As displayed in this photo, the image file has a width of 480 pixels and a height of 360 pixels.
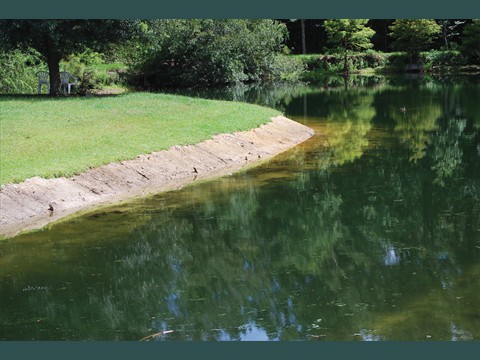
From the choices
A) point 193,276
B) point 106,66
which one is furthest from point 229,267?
point 106,66

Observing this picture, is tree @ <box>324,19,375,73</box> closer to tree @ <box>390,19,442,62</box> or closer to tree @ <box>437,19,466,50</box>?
tree @ <box>390,19,442,62</box>

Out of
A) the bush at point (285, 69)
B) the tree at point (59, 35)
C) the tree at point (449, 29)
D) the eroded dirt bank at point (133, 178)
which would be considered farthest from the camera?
the tree at point (449, 29)

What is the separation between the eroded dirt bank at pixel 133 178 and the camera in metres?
14.0

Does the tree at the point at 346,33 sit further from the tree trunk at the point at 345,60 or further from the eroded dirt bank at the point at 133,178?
the eroded dirt bank at the point at 133,178

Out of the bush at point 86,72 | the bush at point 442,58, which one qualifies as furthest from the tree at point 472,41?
the bush at point 86,72

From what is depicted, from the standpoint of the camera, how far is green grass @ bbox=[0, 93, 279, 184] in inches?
641

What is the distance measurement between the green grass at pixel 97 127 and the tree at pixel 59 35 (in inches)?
95.1

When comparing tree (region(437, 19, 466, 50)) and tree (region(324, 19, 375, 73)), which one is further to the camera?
tree (region(437, 19, 466, 50))

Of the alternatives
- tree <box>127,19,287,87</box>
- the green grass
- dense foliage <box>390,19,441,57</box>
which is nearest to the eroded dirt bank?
the green grass

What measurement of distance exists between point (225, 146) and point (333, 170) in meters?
3.43

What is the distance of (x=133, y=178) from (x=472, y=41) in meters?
51.9

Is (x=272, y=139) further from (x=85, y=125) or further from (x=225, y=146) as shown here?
(x=85, y=125)

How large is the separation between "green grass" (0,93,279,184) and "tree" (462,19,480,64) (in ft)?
134

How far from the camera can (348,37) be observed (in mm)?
63062
